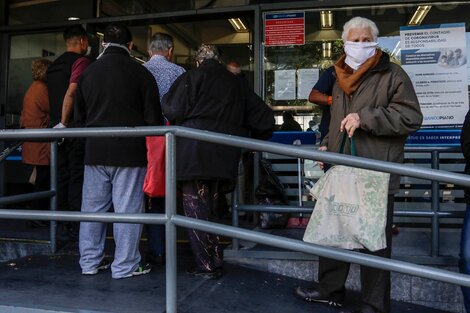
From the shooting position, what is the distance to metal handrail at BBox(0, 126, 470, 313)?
7.68 ft

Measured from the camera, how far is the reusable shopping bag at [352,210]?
8.64 ft

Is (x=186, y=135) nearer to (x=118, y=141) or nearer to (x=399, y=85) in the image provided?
(x=118, y=141)

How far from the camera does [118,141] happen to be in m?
3.41

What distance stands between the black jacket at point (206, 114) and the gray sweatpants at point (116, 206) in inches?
13.8

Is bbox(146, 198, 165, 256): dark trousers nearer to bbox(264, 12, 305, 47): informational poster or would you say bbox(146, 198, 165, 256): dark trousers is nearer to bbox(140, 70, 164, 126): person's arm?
bbox(140, 70, 164, 126): person's arm

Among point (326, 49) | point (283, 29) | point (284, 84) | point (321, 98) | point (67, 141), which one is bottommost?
point (67, 141)

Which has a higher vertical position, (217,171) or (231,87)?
(231,87)

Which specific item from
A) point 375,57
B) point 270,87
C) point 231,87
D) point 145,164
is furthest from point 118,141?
point 270,87

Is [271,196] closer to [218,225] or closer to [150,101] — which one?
[150,101]

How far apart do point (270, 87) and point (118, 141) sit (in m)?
2.48

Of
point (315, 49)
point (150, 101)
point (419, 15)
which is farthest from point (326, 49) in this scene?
point (150, 101)

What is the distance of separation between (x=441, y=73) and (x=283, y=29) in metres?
1.63

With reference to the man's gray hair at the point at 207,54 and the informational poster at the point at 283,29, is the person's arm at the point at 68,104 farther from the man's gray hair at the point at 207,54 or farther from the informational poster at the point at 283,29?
the informational poster at the point at 283,29

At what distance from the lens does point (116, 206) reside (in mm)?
3486
